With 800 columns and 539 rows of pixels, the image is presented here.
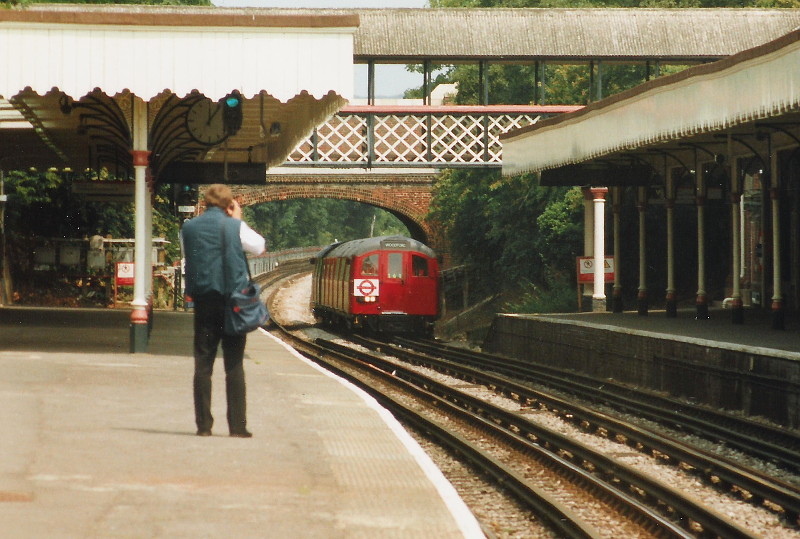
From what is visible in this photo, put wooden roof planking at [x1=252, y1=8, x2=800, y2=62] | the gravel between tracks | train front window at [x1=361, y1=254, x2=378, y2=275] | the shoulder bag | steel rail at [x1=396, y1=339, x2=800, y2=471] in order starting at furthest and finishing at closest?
train front window at [x1=361, y1=254, x2=378, y2=275] → wooden roof planking at [x1=252, y1=8, x2=800, y2=62] → steel rail at [x1=396, y1=339, x2=800, y2=471] → the gravel between tracks → the shoulder bag

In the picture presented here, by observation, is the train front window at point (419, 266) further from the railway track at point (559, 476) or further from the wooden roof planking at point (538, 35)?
the railway track at point (559, 476)

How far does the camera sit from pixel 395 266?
30562mm

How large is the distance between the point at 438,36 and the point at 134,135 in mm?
15381

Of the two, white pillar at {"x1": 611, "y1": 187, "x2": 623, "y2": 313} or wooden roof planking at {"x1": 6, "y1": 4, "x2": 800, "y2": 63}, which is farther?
wooden roof planking at {"x1": 6, "y1": 4, "x2": 800, "y2": 63}

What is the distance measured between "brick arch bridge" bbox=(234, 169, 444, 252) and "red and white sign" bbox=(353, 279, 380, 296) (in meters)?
17.8

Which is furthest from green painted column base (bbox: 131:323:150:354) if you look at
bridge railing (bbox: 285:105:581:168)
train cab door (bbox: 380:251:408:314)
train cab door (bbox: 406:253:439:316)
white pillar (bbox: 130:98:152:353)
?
train cab door (bbox: 406:253:439:316)

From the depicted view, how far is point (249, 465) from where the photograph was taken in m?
7.40

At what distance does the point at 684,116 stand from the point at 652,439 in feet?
22.2

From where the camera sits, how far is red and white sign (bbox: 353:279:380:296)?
1195 inches

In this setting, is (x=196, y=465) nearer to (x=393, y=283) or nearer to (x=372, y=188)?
(x=393, y=283)

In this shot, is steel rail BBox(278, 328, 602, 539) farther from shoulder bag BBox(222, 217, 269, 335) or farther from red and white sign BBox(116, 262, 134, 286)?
red and white sign BBox(116, 262, 134, 286)

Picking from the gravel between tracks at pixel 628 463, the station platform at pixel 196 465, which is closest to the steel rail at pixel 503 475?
the gravel between tracks at pixel 628 463

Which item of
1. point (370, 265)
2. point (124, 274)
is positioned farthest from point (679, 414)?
point (124, 274)

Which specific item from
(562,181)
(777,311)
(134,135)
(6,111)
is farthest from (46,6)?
(777,311)
